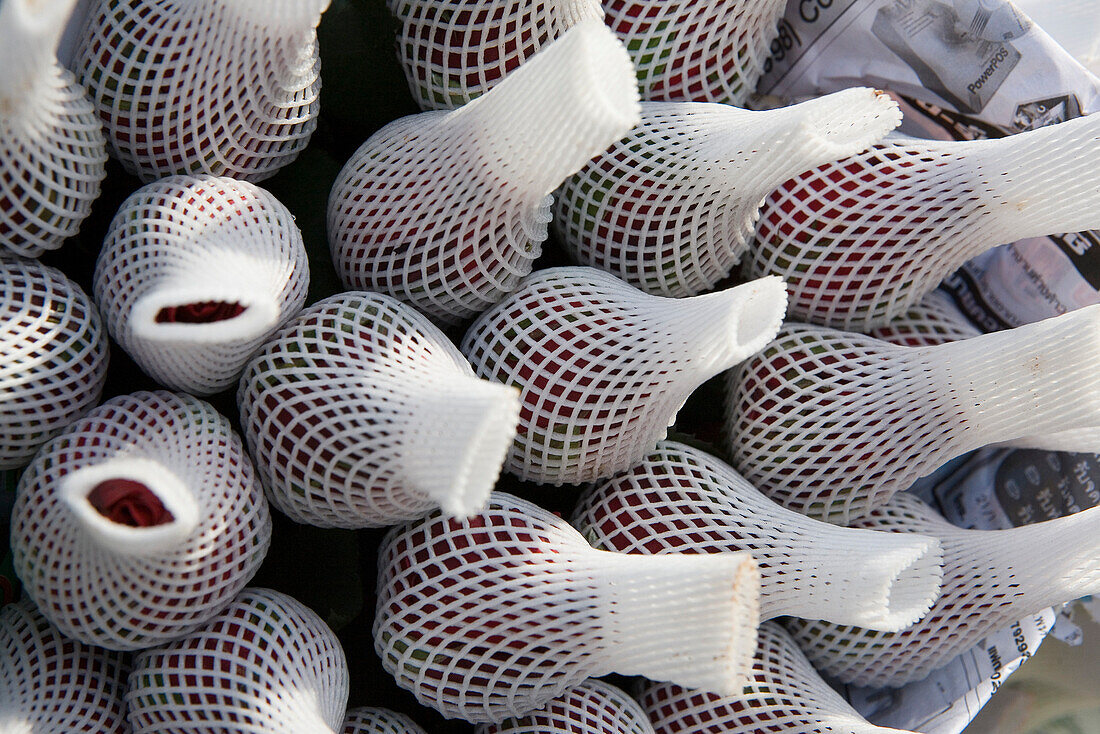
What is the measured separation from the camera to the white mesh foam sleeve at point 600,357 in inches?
18.0

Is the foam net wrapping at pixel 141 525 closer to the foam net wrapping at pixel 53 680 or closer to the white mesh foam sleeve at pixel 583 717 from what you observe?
the foam net wrapping at pixel 53 680

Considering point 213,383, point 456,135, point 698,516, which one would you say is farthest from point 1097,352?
point 213,383

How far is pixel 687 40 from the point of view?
558mm

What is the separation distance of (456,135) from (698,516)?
24 centimetres

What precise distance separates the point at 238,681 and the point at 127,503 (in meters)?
0.10

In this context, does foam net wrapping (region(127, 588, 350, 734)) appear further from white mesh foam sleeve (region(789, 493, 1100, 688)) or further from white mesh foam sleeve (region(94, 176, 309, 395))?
white mesh foam sleeve (region(789, 493, 1100, 688))

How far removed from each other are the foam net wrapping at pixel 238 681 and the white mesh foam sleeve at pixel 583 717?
0.32ft

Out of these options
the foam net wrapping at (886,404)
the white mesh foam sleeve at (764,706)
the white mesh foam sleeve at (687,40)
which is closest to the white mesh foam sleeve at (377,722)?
the white mesh foam sleeve at (764,706)

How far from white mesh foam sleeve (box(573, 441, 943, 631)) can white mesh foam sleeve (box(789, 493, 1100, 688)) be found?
0.05 metres

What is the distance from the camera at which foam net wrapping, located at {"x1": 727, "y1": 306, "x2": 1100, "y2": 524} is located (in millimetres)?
515

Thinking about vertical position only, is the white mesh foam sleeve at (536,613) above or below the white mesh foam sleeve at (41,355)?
→ below

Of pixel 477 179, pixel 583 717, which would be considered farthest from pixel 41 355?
pixel 583 717

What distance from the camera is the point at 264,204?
0.47 metres

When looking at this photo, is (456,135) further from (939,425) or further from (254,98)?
(939,425)
